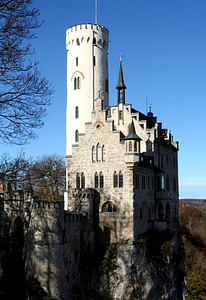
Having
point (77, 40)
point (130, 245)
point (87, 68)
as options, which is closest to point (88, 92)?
point (87, 68)

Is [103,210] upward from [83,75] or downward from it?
downward

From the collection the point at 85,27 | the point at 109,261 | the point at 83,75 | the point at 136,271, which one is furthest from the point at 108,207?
the point at 85,27

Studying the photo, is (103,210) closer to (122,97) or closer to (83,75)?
(122,97)

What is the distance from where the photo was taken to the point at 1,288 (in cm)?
2906

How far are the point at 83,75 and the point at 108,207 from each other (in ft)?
55.4

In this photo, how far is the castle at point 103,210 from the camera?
30438 millimetres

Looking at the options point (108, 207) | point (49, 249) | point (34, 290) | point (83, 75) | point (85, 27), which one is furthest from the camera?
point (85, 27)

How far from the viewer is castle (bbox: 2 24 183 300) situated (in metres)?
30.4

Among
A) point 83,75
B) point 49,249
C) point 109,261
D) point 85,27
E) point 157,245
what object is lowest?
point 109,261

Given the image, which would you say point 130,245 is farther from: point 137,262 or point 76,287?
point 76,287

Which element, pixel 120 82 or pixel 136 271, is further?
pixel 120 82

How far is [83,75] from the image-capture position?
A: 46.4 metres

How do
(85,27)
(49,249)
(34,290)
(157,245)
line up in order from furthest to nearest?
(85,27) < (157,245) < (49,249) < (34,290)

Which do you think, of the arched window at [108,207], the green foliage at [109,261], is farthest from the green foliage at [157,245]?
the arched window at [108,207]
